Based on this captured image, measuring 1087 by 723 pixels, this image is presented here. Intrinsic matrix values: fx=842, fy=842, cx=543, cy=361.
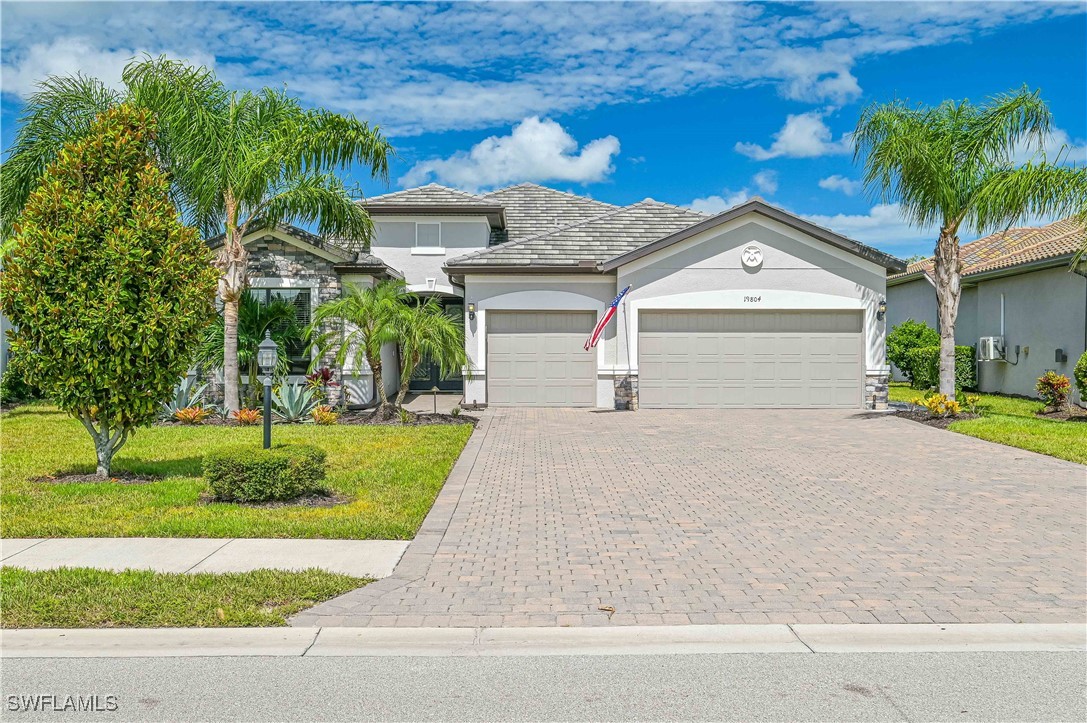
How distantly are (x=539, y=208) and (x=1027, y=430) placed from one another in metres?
17.1

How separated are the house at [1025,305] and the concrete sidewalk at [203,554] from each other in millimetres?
15977

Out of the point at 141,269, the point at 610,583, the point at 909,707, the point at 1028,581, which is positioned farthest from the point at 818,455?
the point at 141,269

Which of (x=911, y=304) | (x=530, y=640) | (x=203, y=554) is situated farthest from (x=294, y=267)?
(x=911, y=304)

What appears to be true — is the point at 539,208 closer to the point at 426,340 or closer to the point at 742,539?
the point at 426,340

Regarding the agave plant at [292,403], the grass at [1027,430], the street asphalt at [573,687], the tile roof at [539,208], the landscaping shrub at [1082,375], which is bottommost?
the street asphalt at [573,687]

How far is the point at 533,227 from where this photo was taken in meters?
26.6

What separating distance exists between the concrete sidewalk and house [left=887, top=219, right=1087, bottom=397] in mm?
15977

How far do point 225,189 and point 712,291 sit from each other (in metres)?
11.0

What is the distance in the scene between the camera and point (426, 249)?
24.4 m

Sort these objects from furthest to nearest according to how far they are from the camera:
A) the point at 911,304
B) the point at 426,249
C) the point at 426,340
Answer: the point at 911,304, the point at 426,249, the point at 426,340

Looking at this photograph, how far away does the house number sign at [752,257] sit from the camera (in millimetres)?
19969

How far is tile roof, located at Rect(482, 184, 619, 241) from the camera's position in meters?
26.6

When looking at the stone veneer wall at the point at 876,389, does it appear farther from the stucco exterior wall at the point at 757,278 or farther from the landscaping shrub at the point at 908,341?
the landscaping shrub at the point at 908,341

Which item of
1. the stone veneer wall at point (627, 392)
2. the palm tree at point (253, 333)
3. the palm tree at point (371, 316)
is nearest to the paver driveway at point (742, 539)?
the palm tree at point (371, 316)
